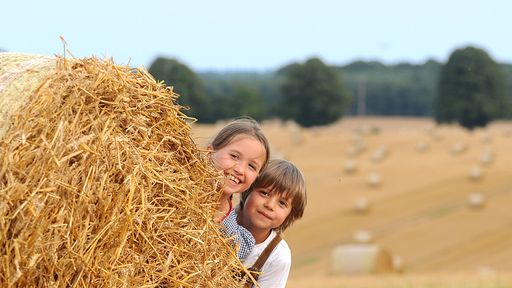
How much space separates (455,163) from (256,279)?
4228 centimetres

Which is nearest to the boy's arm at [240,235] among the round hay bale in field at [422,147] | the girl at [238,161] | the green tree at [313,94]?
the girl at [238,161]

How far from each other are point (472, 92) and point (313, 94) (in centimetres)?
2059

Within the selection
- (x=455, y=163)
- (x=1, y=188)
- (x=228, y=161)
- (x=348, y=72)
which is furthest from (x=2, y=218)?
(x=348, y=72)

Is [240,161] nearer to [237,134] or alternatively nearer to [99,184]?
[237,134]

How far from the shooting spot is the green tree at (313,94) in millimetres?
86125

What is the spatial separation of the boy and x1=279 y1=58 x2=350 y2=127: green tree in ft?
263

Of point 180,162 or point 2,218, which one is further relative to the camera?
point 180,162

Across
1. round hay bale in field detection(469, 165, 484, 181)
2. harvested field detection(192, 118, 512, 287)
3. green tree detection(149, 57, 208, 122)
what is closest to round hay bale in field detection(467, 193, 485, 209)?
harvested field detection(192, 118, 512, 287)

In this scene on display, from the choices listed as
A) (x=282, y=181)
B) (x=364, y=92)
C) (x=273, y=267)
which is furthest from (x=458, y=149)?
(x=364, y=92)

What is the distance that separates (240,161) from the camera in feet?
18.4

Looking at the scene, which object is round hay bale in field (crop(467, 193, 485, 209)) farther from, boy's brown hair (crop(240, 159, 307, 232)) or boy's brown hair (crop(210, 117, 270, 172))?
boy's brown hair (crop(210, 117, 270, 172))

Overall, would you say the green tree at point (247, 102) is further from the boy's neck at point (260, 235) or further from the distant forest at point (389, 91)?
the boy's neck at point (260, 235)

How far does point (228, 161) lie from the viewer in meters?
5.60

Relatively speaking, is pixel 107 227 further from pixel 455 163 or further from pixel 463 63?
pixel 463 63
